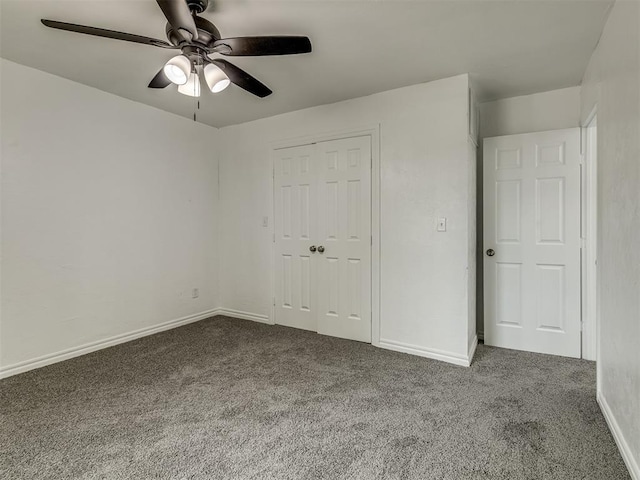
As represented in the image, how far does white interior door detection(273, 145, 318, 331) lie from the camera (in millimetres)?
3689

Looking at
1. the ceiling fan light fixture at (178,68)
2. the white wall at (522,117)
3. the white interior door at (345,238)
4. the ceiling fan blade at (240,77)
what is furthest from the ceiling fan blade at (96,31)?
the white wall at (522,117)

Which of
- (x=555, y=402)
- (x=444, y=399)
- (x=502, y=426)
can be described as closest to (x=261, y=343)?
(x=444, y=399)

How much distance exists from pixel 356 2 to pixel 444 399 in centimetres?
245

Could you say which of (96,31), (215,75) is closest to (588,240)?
(215,75)

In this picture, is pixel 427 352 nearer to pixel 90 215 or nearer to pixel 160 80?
pixel 160 80

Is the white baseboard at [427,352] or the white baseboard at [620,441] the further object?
the white baseboard at [427,352]

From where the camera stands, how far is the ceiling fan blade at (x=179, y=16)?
1.45 m

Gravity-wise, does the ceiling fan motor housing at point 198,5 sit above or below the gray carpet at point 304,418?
above

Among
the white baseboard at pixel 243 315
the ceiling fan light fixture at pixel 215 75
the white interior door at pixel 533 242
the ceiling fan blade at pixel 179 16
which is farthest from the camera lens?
the white baseboard at pixel 243 315

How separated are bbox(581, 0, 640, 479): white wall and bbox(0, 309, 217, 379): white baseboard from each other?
3.77 meters

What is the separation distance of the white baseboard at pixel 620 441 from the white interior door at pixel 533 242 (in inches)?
39.0

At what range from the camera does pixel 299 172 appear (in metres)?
3.73

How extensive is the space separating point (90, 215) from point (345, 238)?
236 centimetres

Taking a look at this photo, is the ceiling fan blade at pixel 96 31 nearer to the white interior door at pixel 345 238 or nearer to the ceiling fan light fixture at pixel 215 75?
the ceiling fan light fixture at pixel 215 75
